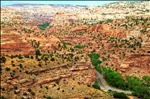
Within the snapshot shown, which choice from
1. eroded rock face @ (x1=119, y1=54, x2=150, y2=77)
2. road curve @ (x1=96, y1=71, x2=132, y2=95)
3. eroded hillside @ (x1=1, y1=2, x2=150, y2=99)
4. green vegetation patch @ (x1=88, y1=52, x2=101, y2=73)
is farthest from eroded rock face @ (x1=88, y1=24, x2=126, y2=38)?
road curve @ (x1=96, y1=71, x2=132, y2=95)

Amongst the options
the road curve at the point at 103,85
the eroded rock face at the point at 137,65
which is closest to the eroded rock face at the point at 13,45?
the road curve at the point at 103,85

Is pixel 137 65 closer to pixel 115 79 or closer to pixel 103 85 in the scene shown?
pixel 115 79

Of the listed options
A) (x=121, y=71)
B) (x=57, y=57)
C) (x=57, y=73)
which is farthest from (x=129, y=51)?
(x=57, y=73)

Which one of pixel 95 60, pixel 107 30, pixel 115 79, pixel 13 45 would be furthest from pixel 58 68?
pixel 107 30

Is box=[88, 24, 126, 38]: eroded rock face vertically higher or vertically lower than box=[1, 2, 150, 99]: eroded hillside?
higher

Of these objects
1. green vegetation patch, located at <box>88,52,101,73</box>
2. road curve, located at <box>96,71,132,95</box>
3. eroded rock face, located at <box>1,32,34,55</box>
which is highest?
eroded rock face, located at <box>1,32,34,55</box>

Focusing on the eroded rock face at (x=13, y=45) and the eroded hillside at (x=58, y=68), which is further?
the eroded rock face at (x=13, y=45)

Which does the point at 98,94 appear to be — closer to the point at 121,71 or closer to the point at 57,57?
the point at 57,57

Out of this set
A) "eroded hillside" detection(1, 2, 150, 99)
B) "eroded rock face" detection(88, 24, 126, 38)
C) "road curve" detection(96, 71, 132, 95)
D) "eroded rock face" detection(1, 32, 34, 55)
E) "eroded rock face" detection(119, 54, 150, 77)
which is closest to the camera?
"eroded hillside" detection(1, 2, 150, 99)

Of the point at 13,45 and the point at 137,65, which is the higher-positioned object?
the point at 13,45

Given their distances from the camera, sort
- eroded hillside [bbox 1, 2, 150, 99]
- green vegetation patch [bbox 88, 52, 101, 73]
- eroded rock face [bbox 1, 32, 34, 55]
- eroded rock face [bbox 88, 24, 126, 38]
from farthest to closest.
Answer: eroded rock face [bbox 88, 24, 126, 38] < green vegetation patch [bbox 88, 52, 101, 73] < eroded rock face [bbox 1, 32, 34, 55] < eroded hillside [bbox 1, 2, 150, 99]

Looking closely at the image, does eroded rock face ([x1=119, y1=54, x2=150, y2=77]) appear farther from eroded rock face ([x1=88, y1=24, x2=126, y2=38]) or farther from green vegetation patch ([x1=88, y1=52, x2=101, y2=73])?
eroded rock face ([x1=88, y1=24, x2=126, y2=38])

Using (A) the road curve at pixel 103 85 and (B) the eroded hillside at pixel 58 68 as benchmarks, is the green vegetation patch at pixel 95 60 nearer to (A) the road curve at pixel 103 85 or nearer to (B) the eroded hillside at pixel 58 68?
(B) the eroded hillside at pixel 58 68
